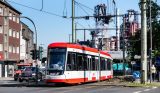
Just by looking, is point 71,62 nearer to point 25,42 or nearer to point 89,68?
point 89,68

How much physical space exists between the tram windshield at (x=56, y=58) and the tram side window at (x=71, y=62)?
1.57ft

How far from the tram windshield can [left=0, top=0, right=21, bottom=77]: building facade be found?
179ft

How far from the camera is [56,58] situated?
34.9 m

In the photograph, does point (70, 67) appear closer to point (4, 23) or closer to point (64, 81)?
Answer: point (64, 81)

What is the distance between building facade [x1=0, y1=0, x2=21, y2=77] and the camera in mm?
91969

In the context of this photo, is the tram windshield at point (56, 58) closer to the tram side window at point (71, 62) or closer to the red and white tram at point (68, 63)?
the red and white tram at point (68, 63)

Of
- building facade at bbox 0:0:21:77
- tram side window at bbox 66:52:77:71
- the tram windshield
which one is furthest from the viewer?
building facade at bbox 0:0:21:77

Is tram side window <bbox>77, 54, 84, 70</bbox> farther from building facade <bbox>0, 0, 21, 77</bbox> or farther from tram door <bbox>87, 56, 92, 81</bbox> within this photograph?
Answer: building facade <bbox>0, 0, 21, 77</bbox>

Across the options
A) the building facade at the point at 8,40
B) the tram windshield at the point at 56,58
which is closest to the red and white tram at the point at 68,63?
the tram windshield at the point at 56,58

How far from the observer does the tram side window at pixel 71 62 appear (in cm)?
3497

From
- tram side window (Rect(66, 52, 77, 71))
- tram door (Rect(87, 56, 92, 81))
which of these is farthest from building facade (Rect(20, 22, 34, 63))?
tram side window (Rect(66, 52, 77, 71))

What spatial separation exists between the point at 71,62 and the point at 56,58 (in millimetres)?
1219

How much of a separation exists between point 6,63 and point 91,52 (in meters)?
55.8

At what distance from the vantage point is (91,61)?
133 ft
